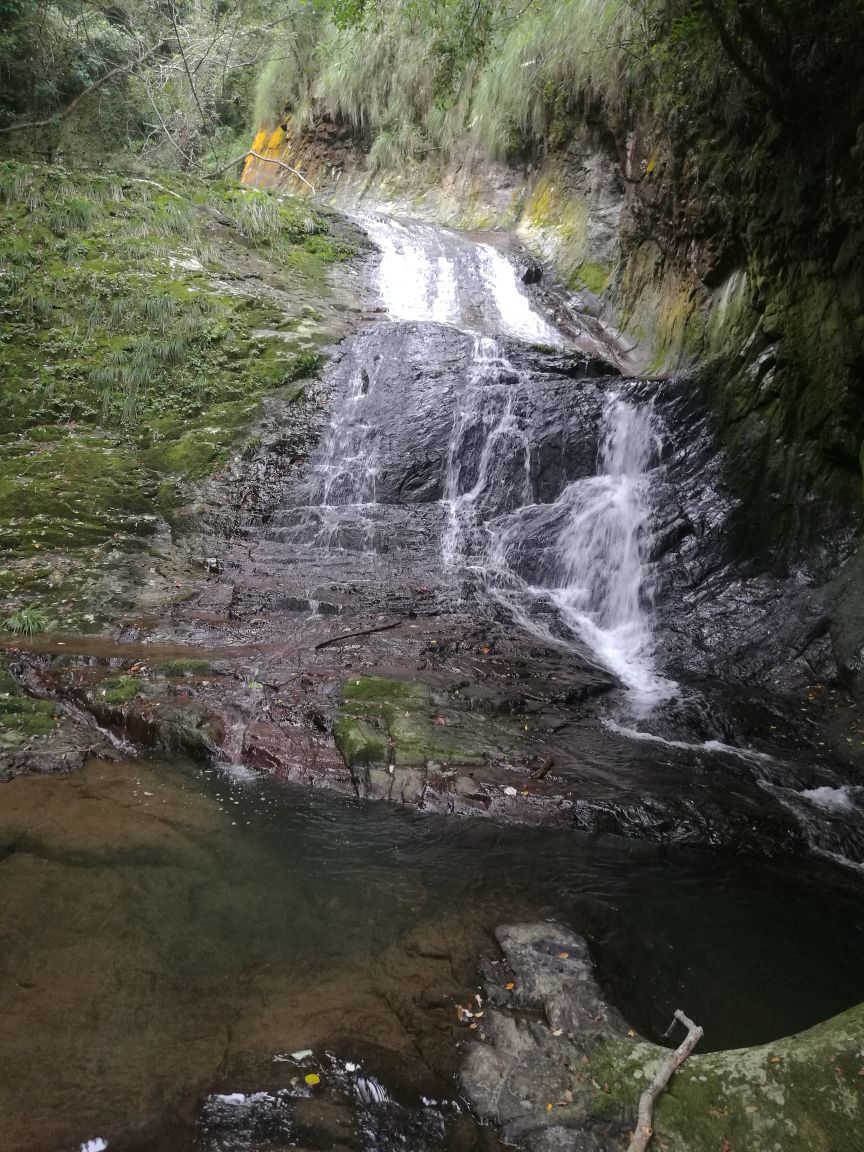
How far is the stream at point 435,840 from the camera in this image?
2.64 metres

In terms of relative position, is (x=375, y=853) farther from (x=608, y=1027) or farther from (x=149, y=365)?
(x=149, y=365)

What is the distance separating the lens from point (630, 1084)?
2559 millimetres

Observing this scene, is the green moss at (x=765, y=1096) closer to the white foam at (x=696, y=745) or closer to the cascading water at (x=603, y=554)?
the white foam at (x=696, y=745)

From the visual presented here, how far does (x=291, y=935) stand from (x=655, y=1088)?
5.58ft

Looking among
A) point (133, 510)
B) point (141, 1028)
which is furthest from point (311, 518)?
point (141, 1028)

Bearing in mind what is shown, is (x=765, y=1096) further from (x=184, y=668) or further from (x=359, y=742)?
(x=184, y=668)

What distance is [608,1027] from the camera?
292cm

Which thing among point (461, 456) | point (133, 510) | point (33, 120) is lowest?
point (133, 510)

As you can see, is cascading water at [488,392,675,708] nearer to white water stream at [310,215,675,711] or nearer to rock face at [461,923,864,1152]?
white water stream at [310,215,675,711]

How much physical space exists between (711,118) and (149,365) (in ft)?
25.3

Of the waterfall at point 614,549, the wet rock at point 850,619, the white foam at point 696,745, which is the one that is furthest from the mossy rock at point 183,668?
the wet rock at point 850,619

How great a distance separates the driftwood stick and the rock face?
34 millimetres

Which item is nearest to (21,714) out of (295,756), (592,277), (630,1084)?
(295,756)

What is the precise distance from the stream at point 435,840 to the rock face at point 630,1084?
16 centimetres
